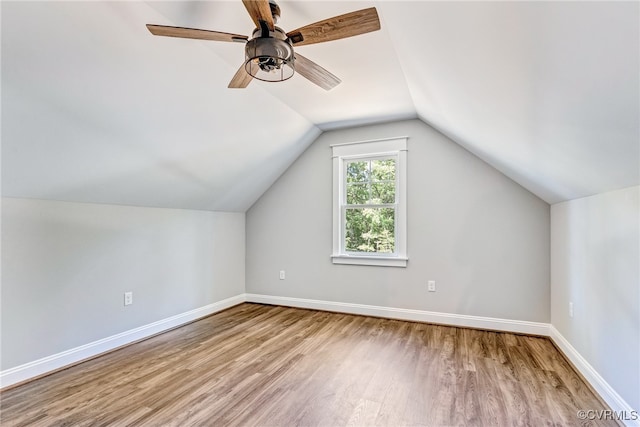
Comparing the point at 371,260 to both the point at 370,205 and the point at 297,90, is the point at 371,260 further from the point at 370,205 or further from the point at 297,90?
the point at 297,90

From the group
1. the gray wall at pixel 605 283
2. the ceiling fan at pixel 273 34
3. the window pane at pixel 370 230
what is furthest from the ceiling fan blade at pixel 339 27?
the window pane at pixel 370 230

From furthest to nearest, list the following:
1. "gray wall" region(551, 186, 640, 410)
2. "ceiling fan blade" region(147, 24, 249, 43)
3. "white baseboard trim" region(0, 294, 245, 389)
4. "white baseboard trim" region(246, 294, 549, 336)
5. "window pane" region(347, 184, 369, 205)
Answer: "window pane" region(347, 184, 369, 205)
"white baseboard trim" region(246, 294, 549, 336)
"white baseboard trim" region(0, 294, 245, 389)
"gray wall" region(551, 186, 640, 410)
"ceiling fan blade" region(147, 24, 249, 43)

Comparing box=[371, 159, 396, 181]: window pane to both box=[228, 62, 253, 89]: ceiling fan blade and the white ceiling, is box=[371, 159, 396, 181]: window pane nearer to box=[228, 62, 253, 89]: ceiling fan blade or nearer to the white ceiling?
the white ceiling

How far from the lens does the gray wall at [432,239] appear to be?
337cm

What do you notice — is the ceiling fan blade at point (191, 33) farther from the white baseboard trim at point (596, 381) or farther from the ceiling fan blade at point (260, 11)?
the white baseboard trim at point (596, 381)

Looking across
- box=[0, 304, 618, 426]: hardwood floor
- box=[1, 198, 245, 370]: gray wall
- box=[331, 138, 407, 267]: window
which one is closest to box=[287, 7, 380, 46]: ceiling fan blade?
box=[0, 304, 618, 426]: hardwood floor

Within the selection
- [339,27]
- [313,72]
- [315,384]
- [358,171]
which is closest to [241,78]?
[313,72]

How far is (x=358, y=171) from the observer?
166 inches

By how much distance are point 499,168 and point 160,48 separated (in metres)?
3.19

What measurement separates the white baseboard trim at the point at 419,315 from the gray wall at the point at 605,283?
441mm

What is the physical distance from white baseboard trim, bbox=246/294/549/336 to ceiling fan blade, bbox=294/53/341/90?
2.78 m

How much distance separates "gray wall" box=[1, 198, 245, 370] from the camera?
233 cm

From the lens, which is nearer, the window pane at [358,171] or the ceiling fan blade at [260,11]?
the ceiling fan blade at [260,11]

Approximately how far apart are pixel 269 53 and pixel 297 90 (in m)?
1.46
